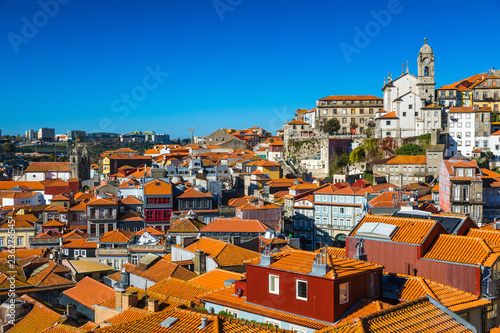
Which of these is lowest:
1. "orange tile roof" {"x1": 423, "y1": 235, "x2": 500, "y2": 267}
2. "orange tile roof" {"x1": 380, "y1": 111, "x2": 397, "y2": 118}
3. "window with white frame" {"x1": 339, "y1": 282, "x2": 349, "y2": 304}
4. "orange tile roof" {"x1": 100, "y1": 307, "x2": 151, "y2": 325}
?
"orange tile roof" {"x1": 100, "y1": 307, "x2": 151, "y2": 325}

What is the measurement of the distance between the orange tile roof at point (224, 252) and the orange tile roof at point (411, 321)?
13335 millimetres

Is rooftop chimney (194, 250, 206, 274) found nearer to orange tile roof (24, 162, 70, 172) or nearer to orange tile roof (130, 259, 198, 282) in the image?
orange tile roof (130, 259, 198, 282)

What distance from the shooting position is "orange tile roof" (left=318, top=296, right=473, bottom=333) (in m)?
10.5

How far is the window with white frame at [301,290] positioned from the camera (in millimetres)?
12573

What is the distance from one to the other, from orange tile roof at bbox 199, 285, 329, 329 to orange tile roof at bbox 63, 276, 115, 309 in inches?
396

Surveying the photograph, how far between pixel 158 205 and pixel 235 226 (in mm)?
14091

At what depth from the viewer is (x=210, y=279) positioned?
20109mm

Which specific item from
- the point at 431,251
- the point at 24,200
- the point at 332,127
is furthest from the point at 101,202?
the point at 332,127

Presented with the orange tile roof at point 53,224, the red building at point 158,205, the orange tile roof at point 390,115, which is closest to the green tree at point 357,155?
the orange tile roof at point 390,115

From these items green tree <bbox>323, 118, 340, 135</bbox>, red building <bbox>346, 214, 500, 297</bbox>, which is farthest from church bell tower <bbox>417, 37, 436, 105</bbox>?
red building <bbox>346, 214, 500, 297</bbox>

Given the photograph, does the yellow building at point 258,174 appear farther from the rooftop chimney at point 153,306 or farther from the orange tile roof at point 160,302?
the rooftop chimney at point 153,306

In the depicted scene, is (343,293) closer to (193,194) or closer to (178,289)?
(178,289)

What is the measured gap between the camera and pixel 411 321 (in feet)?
36.2

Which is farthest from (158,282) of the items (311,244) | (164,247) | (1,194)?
(1,194)
